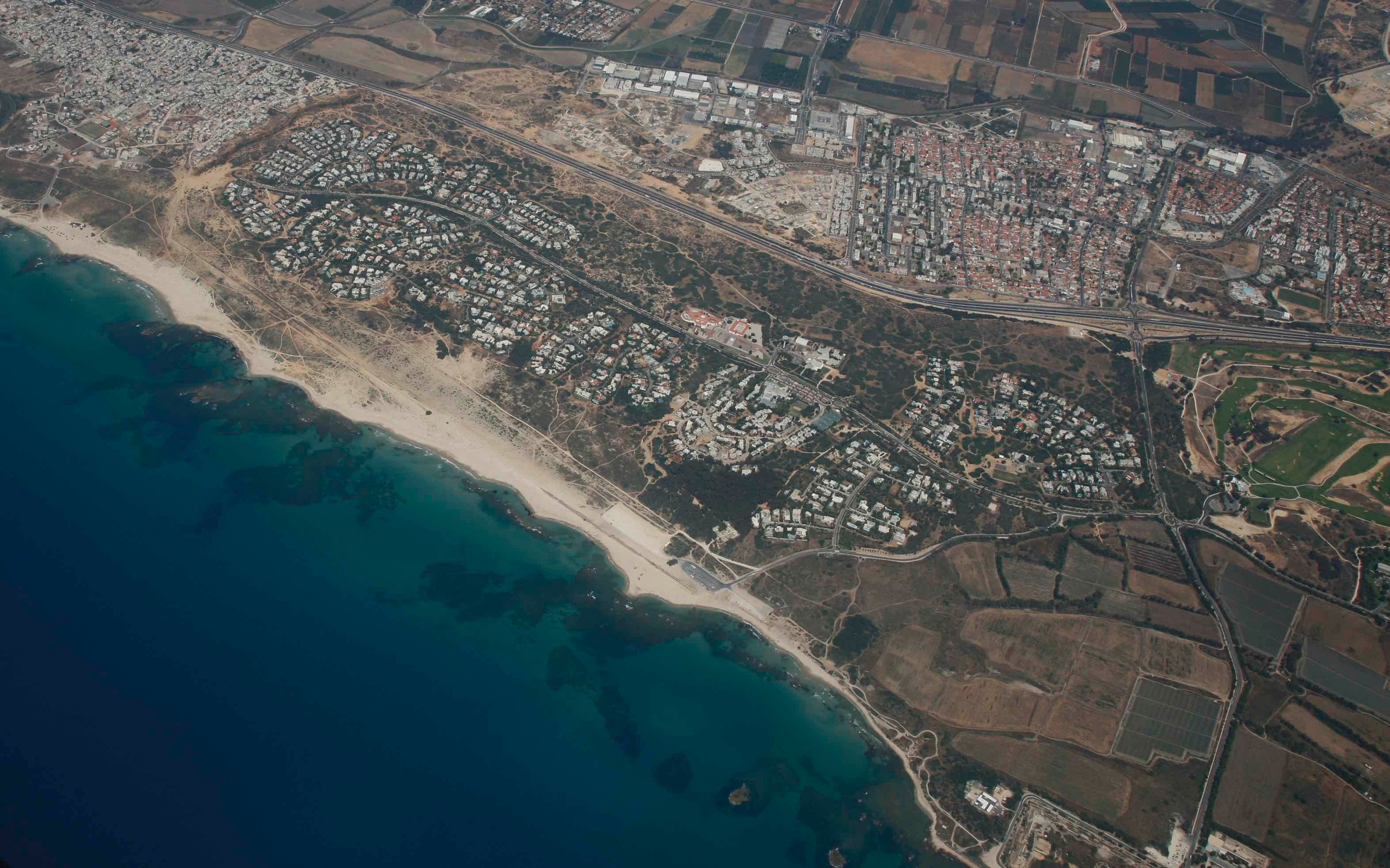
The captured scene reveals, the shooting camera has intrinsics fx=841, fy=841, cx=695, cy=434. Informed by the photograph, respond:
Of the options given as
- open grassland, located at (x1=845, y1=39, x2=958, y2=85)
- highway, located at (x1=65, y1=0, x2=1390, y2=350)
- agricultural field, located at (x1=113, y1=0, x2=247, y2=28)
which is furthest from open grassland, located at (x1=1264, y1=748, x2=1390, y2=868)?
agricultural field, located at (x1=113, y1=0, x2=247, y2=28)

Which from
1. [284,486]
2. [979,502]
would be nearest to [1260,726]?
[979,502]

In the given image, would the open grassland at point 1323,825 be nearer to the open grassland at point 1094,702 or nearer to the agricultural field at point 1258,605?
the agricultural field at point 1258,605

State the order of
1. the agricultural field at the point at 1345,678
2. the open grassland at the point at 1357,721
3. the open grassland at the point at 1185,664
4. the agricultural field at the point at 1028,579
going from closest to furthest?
the open grassland at the point at 1357,721 → the agricultural field at the point at 1345,678 → the open grassland at the point at 1185,664 → the agricultural field at the point at 1028,579

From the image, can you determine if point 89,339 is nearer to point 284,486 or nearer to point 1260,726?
point 284,486

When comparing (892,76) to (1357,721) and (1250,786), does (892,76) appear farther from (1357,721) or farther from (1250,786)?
(1250,786)

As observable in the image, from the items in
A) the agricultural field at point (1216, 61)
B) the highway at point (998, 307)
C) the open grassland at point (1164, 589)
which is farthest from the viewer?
the agricultural field at point (1216, 61)

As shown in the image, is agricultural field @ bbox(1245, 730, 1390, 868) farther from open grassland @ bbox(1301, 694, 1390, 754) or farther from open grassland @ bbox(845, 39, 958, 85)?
open grassland @ bbox(845, 39, 958, 85)

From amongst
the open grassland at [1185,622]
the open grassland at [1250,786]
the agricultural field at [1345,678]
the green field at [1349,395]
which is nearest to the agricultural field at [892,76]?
the green field at [1349,395]
